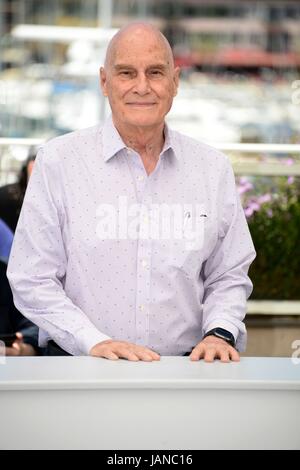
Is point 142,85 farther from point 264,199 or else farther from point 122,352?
point 264,199

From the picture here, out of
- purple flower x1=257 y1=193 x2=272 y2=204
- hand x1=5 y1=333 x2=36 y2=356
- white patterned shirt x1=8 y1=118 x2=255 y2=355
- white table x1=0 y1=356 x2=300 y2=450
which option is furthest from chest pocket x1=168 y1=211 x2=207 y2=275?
purple flower x1=257 y1=193 x2=272 y2=204

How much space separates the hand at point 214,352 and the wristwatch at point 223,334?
0.04m

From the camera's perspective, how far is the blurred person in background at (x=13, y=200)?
397cm

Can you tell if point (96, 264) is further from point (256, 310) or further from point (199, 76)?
point (199, 76)

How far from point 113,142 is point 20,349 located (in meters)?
0.85

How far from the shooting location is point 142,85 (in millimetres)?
1961

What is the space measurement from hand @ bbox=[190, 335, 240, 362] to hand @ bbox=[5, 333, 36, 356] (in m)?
0.89

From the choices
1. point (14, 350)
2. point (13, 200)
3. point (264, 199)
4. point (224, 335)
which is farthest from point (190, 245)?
point (264, 199)

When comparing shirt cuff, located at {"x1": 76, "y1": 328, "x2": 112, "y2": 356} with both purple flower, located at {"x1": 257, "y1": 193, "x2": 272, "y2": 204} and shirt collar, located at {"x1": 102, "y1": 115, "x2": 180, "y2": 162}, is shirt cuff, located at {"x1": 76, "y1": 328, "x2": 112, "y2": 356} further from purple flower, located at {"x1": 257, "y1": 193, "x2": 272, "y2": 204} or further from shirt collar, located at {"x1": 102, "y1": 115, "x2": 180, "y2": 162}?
purple flower, located at {"x1": 257, "y1": 193, "x2": 272, "y2": 204}

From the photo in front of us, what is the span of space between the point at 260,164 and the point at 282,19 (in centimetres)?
2907

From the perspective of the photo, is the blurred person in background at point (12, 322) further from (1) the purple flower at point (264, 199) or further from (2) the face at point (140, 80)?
(1) the purple flower at point (264, 199)

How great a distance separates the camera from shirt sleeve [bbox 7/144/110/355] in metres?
1.93

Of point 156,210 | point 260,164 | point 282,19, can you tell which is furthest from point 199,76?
point 156,210

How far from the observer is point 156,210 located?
2055 millimetres
